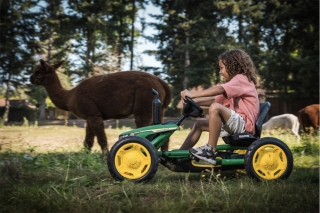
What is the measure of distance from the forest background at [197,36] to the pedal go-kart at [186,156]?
17.2 metres

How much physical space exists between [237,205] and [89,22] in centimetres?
2035

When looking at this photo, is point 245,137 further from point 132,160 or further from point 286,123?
point 286,123

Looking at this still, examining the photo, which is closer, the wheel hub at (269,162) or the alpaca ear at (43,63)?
the wheel hub at (269,162)

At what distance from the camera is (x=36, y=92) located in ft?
83.1

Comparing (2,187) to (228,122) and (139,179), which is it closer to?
(139,179)

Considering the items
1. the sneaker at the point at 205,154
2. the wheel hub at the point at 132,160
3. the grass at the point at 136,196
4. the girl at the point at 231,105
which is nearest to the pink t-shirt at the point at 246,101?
the girl at the point at 231,105

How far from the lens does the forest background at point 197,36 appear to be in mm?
21141

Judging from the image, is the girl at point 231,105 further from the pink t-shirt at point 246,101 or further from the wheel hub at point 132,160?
the wheel hub at point 132,160

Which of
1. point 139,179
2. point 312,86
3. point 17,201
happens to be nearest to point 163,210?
point 139,179

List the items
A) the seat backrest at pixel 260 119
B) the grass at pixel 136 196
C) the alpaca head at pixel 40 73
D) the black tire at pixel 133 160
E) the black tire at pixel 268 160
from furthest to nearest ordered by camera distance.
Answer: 1. the alpaca head at pixel 40 73
2. the seat backrest at pixel 260 119
3. the black tire at pixel 268 160
4. the black tire at pixel 133 160
5. the grass at pixel 136 196

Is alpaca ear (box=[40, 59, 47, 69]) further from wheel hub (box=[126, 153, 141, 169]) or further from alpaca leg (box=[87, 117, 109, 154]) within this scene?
wheel hub (box=[126, 153, 141, 169])

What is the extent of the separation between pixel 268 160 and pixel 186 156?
878 mm

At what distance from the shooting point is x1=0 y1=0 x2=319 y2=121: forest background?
21141 millimetres

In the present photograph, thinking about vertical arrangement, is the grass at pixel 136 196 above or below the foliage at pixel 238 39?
below
